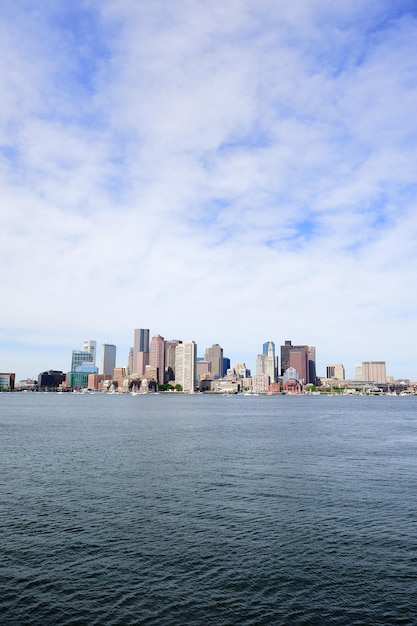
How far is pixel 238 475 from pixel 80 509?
2284 cm

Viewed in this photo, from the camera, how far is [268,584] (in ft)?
102

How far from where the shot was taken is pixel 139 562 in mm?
34312

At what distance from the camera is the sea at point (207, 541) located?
28.1 metres

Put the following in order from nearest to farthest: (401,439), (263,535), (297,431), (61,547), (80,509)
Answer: (61,547)
(263,535)
(80,509)
(401,439)
(297,431)

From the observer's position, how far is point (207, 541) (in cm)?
3844

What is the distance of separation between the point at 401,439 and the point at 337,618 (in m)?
86.5

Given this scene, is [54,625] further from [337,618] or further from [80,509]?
[80,509]

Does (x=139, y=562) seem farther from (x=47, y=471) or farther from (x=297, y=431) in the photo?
(x=297, y=431)

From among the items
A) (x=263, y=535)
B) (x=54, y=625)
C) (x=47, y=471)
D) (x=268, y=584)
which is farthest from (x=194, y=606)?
(x=47, y=471)

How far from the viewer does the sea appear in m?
28.1

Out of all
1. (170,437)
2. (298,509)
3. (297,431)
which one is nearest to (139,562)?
(298,509)

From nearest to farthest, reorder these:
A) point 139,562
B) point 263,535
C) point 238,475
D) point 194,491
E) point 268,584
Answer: point 268,584, point 139,562, point 263,535, point 194,491, point 238,475

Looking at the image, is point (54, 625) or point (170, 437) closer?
point (54, 625)

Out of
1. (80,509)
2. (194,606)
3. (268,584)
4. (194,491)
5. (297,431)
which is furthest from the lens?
(297,431)
